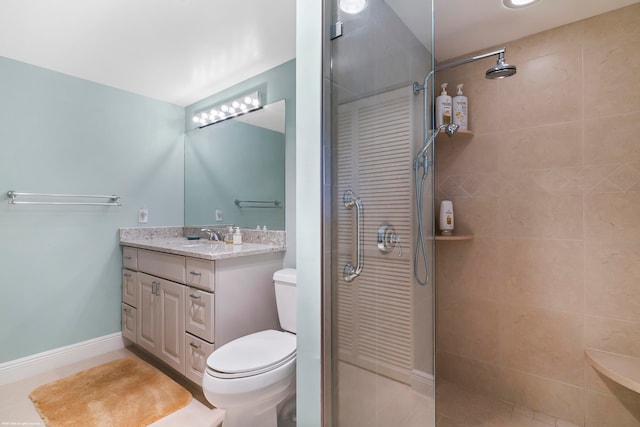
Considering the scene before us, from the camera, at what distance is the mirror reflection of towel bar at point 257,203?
2.28 meters

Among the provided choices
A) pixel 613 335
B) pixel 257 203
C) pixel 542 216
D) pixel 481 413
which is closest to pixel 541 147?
pixel 542 216

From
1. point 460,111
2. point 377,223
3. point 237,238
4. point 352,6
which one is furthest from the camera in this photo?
point 237,238

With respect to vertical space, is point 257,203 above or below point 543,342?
above

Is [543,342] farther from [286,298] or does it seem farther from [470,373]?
[286,298]

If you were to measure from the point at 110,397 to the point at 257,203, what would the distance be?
61.3 inches

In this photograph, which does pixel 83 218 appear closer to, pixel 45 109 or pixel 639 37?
pixel 45 109

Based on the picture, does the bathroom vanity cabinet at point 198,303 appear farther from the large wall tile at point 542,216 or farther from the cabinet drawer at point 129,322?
the large wall tile at point 542,216

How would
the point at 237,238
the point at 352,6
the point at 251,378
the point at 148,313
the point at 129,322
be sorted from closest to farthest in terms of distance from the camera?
1. the point at 352,6
2. the point at 251,378
3. the point at 148,313
4. the point at 237,238
5. the point at 129,322

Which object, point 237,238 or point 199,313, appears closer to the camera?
point 199,313

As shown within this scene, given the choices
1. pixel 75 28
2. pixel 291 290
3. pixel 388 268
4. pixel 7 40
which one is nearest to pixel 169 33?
pixel 75 28

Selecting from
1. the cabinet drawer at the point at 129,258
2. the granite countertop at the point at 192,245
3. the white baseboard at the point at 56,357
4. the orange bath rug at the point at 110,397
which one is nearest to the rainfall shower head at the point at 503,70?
the granite countertop at the point at 192,245

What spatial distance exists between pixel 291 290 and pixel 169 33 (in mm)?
1762

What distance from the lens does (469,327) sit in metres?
2.00

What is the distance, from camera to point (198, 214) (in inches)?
114
